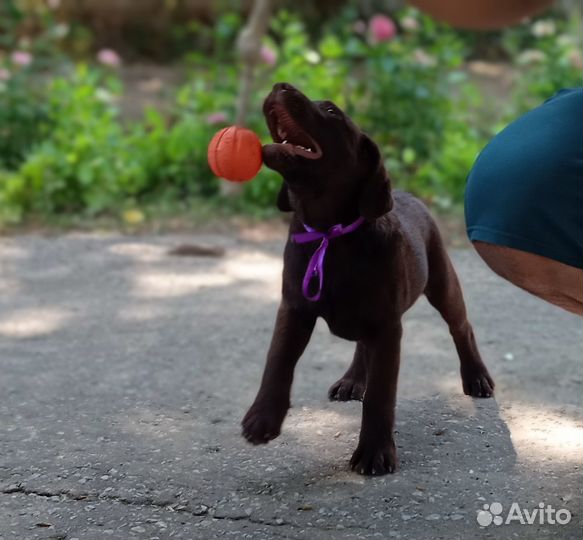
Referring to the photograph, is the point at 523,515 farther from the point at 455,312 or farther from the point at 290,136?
the point at 290,136

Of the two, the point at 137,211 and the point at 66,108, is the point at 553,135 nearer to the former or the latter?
the point at 137,211

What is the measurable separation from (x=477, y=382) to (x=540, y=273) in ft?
3.24

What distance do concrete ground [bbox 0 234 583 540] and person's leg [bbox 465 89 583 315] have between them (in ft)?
1.92

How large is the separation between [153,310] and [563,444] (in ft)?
6.43

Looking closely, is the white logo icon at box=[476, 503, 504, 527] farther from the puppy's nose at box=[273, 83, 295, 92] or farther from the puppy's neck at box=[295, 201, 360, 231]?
the puppy's nose at box=[273, 83, 295, 92]

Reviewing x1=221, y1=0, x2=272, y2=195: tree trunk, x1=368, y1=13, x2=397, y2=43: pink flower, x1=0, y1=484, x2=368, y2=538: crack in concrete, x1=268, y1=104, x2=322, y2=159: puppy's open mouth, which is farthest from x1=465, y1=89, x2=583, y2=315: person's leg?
x1=368, y1=13, x2=397, y2=43: pink flower

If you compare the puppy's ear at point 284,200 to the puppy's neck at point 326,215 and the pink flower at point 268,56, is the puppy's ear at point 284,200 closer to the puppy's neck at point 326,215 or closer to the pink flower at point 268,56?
the puppy's neck at point 326,215

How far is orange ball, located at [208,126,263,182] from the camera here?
8.11 ft

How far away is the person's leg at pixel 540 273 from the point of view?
2252 millimetres

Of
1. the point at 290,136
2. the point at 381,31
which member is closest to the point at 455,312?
the point at 290,136

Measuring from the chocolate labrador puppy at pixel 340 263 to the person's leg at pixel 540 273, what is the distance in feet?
0.99

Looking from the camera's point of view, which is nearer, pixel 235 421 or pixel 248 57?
pixel 235 421

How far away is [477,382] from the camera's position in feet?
10.6

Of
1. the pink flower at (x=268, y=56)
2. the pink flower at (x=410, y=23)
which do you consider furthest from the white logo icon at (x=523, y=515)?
the pink flower at (x=410, y=23)
